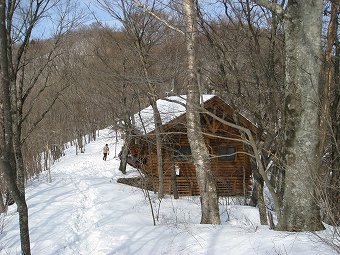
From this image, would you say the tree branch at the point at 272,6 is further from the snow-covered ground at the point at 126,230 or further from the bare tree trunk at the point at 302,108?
the snow-covered ground at the point at 126,230

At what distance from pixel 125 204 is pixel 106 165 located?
17015 mm

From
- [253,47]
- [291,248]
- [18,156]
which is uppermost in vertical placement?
[253,47]

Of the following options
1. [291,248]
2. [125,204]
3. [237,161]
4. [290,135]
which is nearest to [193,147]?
[290,135]

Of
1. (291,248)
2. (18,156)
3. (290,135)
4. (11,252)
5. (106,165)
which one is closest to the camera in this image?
(291,248)

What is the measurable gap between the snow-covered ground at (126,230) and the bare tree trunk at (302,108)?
0.37 metres

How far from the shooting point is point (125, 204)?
14.1 metres

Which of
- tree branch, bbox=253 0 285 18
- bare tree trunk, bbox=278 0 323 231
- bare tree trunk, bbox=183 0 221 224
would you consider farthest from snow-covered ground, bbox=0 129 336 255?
tree branch, bbox=253 0 285 18

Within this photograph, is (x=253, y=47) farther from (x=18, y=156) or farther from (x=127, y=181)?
(x=127, y=181)

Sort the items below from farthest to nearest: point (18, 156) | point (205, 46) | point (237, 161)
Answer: point (237, 161) → point (18, 156) → point (205, 46)

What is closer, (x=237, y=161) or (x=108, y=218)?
(x=108, y=218)

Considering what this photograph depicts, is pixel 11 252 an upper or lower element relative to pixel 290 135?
lower

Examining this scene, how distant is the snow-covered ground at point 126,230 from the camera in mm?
4988

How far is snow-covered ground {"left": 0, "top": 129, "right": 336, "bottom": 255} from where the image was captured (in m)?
4.99


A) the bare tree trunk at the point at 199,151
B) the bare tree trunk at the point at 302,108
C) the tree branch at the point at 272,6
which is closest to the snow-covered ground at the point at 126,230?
the bare tree trunk at the point at 302,108
